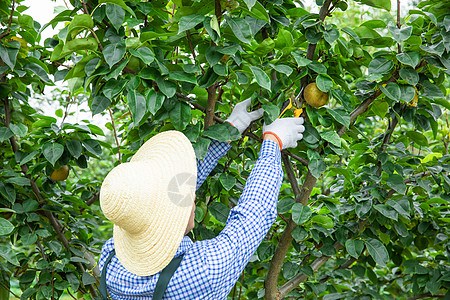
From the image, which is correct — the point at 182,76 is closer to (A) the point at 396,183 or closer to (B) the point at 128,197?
(B) the point at 128,197

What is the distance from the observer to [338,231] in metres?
1.92

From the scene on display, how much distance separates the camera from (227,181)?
1664 millimetres

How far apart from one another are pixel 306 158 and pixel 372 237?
527 millimetres

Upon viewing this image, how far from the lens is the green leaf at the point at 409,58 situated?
1.46 meters

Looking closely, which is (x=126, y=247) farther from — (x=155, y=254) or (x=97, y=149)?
(x=97, y=149)

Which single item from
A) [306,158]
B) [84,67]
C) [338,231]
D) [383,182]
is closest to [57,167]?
[84,67]

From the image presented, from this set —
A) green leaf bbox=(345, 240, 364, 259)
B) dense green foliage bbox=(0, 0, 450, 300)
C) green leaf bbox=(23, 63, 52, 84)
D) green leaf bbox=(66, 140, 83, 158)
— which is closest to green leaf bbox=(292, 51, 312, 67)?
dense green foliage bbox=(0, 0, 450, 300)

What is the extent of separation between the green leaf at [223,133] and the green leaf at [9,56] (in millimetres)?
830

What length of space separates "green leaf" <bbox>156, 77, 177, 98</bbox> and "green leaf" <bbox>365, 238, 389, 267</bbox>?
3.35ft

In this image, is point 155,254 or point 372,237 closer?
point 155,254

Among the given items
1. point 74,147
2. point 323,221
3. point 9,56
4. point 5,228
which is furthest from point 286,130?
point 9,56

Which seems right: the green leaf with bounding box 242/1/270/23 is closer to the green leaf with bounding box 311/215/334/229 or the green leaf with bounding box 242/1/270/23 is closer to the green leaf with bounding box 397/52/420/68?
the green leaf with bounding box 397/52/420/68

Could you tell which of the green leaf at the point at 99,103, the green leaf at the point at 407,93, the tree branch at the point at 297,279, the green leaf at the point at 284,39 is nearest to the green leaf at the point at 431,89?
the green leaf at the point at 407,93

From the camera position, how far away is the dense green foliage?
1.40m
